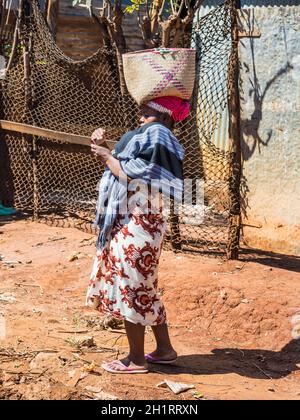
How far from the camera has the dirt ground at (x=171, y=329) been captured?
4.34 metres

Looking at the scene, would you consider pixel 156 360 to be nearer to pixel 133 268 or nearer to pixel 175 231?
pixel 133 268

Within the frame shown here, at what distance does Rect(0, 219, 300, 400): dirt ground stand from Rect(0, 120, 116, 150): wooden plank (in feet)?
3.41

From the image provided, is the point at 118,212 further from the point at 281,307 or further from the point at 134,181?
the point at 281,307

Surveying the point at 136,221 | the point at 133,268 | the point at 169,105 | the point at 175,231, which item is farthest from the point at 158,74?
the point at 175,231

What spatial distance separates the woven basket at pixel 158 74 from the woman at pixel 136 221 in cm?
7

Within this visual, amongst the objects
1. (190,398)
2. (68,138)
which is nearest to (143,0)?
(68,138)

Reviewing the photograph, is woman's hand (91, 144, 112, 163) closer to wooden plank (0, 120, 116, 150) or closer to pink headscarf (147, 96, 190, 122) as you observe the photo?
pink headscarf (147, 96, 190, 122)

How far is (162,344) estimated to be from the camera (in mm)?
4648

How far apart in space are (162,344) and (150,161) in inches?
46.7

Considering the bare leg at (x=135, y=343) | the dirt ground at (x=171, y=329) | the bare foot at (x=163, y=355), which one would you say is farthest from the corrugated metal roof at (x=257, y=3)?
the bare leg at (x=135, y=343)

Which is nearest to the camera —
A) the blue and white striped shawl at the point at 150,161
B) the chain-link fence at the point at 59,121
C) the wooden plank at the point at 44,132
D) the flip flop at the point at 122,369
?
the blue and white striped shawl at the point at 150,161

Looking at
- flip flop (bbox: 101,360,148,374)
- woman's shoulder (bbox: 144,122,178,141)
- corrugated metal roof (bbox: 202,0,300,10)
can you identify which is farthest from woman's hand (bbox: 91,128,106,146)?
corrugated metal roof (bbox: 202,0,300,10)

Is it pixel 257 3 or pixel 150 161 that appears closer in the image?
pixel 150 161

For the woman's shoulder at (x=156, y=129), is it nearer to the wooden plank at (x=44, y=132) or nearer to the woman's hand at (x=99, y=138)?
the woman's hand at (x=99, y=138)
